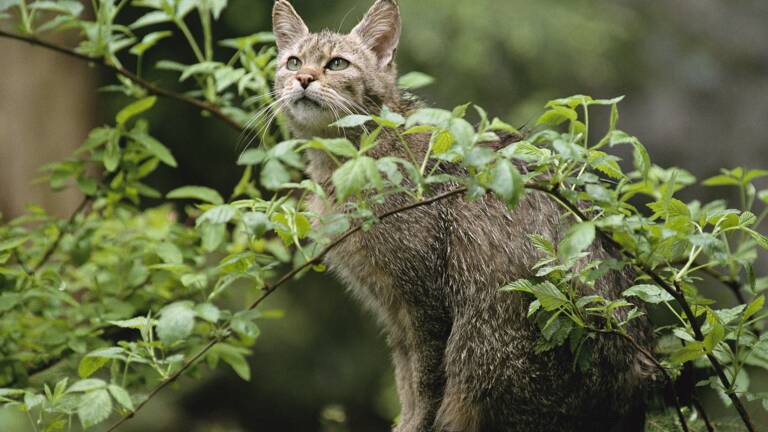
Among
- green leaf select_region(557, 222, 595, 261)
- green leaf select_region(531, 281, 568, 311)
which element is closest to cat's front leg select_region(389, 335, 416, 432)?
green leaf select_region(531, 281, 568, 311)

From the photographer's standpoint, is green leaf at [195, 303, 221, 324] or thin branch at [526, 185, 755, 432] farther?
green leaf at [195, 303, 221, 324]

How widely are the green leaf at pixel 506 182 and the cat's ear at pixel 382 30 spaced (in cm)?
211

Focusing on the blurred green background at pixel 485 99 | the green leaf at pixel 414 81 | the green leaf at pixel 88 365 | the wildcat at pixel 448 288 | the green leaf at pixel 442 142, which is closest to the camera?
the green leaf at pixel 442 142

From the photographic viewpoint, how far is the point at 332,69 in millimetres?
4098

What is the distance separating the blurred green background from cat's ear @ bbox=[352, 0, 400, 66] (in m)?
2.88

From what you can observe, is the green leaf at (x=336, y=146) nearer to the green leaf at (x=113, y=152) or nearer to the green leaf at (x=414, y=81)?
the green leaf at (x=414, y=81)

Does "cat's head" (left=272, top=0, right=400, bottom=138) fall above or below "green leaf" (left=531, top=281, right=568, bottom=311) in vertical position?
above

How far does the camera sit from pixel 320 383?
849 cm

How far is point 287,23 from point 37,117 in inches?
144

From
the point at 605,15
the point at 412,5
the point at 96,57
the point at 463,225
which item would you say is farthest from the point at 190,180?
the point at 463,225

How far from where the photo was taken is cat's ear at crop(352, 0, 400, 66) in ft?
13.9

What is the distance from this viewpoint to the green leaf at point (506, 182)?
225 centimetres

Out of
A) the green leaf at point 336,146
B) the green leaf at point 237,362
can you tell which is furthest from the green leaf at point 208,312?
the green leaf at point 237,362

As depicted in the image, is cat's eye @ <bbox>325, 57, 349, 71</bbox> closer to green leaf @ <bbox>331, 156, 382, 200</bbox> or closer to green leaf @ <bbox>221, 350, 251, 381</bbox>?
green leaf @ <bbox>221, 350, 251, 381</bbox>
